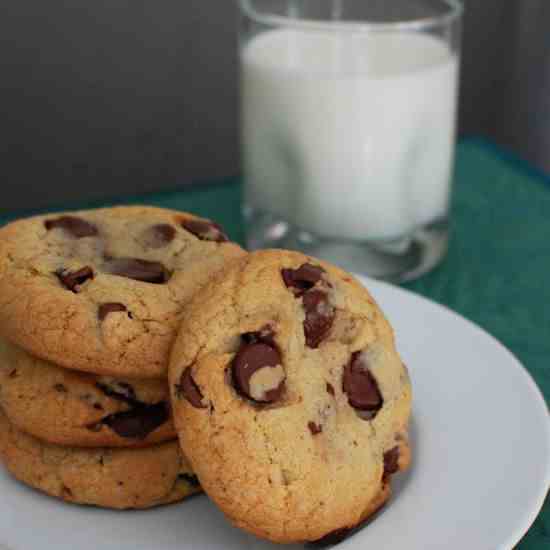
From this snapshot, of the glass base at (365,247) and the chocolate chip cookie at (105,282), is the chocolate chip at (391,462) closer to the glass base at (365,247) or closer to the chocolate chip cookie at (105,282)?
the chocolate chip cookie at (105,282)

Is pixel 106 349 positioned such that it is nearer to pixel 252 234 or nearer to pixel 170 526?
pixel 170 526

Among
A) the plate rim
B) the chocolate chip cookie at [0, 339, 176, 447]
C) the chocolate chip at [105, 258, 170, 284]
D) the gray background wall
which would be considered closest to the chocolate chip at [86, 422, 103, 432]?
the chocolate chip cookie at [0, 339, 176, 447]

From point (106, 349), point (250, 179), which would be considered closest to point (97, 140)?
point (250, 179)

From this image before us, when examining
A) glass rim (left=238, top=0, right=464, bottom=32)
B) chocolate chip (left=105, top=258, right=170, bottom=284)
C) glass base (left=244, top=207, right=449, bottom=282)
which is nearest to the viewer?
chocolate chip (left=105, top=258, right=170, bottom=284)

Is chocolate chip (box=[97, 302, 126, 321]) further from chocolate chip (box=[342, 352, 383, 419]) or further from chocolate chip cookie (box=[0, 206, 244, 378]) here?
chocolate chip (box=[342, 352, 383, 419])

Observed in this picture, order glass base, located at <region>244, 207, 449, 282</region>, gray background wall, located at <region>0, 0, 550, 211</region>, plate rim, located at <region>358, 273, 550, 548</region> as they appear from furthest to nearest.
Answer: gray background wall, located at <region>0, 0, 550, 211</region>, glass base, located at <region>244, 207, 449, 282</region>, plate rim, located at <region>358, 273, 550, 548</region>

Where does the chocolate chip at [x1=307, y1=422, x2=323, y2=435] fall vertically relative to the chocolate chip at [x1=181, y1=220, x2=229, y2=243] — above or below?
below

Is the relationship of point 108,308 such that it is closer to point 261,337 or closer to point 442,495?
point 261,337
